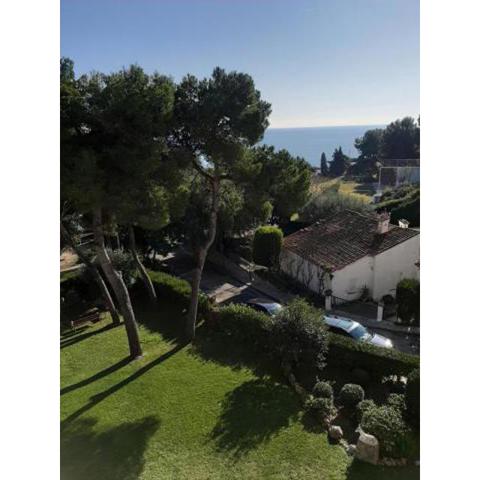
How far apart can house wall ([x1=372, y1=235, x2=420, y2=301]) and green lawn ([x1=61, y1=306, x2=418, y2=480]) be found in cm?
798

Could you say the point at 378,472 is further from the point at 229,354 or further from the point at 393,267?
the point at 393,267

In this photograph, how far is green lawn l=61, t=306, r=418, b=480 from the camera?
20.6 feet

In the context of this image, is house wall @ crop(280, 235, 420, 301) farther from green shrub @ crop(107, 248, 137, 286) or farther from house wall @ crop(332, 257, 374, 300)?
green shrub @ crop(107, 248, 137, 286)

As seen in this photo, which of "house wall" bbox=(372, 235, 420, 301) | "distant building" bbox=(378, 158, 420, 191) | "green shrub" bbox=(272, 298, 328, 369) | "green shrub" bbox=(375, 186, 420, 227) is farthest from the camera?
"distant building" bbox=(378, 158, 420, 191)

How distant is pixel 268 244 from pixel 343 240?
13.1ft

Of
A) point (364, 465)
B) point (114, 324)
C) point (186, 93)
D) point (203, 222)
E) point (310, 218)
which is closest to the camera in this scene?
point (364, 465)

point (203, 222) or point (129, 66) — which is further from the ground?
point (129, 66)

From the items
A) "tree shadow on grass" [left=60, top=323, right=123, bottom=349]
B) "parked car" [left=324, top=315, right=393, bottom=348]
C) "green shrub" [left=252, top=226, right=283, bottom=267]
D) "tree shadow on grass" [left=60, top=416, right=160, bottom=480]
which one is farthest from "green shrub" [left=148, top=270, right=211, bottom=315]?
"green shrub" [left=252, top=226, right=283, bottom=267]

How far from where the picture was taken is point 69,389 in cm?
888

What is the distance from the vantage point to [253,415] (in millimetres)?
7660

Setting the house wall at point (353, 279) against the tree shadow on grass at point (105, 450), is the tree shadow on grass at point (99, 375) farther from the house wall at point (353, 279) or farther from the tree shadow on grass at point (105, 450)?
the house wall at point (353, 279)
